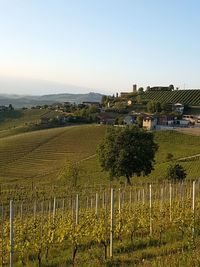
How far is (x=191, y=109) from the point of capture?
12781 centimetres

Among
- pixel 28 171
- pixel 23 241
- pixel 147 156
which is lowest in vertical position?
pixel 28 171

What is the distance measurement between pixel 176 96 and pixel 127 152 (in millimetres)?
118797

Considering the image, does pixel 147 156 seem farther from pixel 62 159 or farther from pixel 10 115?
pixel 10 115

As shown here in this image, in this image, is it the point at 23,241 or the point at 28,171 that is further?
the point at 28,171

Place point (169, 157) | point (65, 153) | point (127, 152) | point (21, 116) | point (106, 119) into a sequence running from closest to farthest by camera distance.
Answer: point (127, 152) → point (169, 157) → point (65, 153) → point (106, 119) → point (21, 116)

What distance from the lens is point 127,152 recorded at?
3900 centimetres

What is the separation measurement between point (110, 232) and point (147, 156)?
29917 mm

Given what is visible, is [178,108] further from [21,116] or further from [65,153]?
[65,153]

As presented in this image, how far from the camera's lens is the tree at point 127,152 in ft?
128

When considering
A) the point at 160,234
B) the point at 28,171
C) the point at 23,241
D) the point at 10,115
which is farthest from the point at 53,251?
the point at 10,115

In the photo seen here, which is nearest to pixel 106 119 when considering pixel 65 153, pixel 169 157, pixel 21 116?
pixel 65 153

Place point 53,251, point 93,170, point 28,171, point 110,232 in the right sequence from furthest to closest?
point 28,171
point 93,170
point 53,251
point 110,232

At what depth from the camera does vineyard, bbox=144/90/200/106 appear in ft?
481

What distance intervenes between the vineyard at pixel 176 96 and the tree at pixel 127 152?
10376 centimetres
